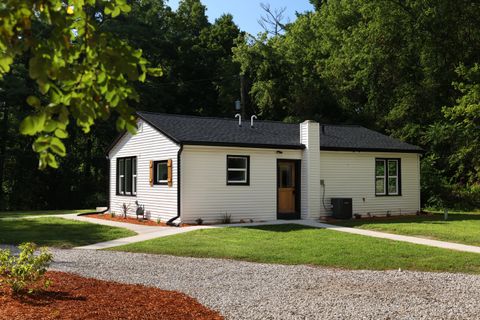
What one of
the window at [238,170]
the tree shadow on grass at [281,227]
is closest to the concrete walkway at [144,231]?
the tree shadow on grass at [281,227]

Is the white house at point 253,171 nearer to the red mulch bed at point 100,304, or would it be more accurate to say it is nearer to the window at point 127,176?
the window at point 127,176

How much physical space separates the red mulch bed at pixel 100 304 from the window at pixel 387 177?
15476 millimetres

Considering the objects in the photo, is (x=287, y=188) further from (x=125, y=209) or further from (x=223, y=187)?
(x=125, y=209)

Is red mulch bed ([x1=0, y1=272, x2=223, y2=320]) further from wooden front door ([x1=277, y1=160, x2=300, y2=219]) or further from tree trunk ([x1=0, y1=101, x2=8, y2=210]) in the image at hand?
tree trunk ([x1=0, y1=101, x2=8, y2=210])

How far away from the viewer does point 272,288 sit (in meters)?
7.62

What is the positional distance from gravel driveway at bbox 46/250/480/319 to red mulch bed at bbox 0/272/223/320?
0.37 metres

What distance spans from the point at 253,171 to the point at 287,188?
1773mm

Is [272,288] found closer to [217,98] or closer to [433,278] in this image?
[433,278]

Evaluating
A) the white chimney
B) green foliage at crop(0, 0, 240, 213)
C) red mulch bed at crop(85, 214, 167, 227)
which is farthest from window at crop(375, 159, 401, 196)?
green foliage at crop(0, 0, 240, 213)

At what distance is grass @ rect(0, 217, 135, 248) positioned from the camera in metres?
13.3

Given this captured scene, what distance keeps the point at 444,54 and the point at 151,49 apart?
20.8 meters

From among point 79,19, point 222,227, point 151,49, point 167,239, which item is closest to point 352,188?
point 222,227

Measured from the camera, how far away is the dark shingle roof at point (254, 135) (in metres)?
17.7

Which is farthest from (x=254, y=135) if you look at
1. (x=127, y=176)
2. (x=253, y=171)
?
(x=127, y=176)
